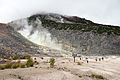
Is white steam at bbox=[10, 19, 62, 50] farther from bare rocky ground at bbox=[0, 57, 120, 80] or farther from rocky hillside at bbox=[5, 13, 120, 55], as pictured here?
bare rocky ground at bbox=[0, 57, 120, 80]

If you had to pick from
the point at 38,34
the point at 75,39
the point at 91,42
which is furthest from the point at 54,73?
the point at 38,34

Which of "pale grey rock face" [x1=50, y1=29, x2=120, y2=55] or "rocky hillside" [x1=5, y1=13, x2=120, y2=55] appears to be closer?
"pale grey rock face" [x1=50, y1=29, x2=120, y2=55]

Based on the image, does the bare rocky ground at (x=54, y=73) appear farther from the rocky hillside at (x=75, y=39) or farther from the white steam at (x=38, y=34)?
the white steam at (x=38, y=34)

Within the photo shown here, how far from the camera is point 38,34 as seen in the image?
221 feet

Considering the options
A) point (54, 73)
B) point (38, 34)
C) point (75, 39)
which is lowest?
point (54, 73)

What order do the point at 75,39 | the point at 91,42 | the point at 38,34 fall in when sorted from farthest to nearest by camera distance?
the point at 38,34 → the point at 75,39 → the point at 91,42

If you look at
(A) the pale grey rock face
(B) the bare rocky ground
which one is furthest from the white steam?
(B) the bare rocky ground

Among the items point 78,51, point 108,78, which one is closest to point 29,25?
point 78,51

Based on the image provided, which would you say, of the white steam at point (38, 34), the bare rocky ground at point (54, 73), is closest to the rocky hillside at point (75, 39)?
the white steam at point (38, 34)

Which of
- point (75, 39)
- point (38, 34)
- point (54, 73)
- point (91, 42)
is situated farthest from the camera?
point (38, 34)

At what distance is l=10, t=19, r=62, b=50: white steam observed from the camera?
56653 millimetres

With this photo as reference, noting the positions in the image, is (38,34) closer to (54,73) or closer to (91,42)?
(91,42)

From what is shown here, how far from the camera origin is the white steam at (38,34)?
56.7 meters

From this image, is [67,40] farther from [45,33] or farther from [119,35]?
[119,35]
